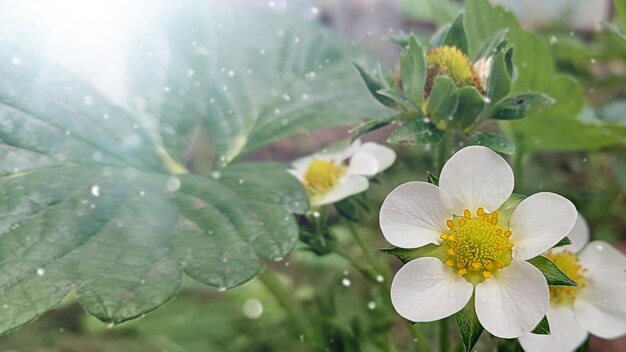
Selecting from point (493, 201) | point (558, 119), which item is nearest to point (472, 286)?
point (493, 201)

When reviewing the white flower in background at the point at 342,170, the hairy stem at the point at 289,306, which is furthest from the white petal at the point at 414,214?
the hairy stem at the point at 289,306

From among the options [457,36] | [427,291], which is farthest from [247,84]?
[427,291]

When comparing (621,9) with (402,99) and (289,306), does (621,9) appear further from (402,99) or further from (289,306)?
(289,306)

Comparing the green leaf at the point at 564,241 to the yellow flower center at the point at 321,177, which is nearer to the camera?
the green leaf at the point at 564,241

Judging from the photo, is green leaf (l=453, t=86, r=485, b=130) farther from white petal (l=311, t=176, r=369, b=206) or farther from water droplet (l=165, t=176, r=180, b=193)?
water droplet (l=165, t=176, r=180, b=193)

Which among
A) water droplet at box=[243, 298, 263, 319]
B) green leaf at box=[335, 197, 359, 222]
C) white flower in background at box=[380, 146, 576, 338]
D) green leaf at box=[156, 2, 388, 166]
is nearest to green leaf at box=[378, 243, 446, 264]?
white flower in background at box=[380, 146, 576, 338]

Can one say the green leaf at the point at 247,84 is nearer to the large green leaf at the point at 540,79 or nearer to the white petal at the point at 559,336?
the large green leaf at the point at 540,79
